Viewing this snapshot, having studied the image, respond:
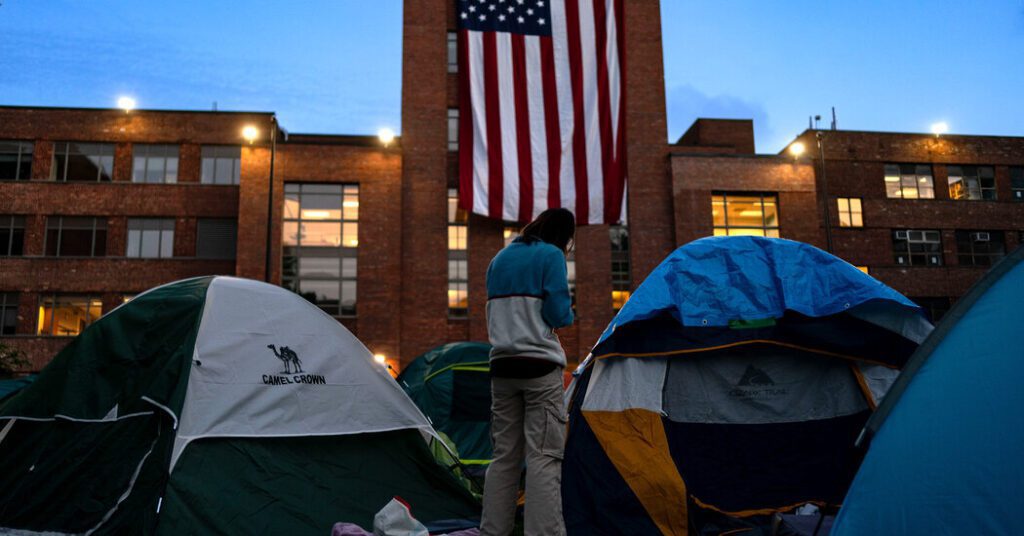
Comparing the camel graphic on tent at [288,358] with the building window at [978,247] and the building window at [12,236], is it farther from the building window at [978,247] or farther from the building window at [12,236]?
the building window at [978,247]

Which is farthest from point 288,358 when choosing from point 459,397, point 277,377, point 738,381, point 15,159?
point 15,159

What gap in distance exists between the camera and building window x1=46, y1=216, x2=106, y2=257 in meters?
29.5

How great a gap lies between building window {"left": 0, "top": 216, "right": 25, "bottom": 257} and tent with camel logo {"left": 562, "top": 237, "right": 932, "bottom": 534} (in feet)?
104

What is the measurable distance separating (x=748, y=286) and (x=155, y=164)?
3048cm

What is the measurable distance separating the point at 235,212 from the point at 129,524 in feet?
89.8

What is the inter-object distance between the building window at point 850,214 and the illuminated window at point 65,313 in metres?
33.9

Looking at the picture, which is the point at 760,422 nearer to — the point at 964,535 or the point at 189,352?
the point at 964,535

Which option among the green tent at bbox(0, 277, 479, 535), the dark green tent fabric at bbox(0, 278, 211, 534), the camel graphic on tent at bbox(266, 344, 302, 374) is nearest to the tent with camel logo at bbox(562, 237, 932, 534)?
the green tent at bbox(0, 277, 479, 535)

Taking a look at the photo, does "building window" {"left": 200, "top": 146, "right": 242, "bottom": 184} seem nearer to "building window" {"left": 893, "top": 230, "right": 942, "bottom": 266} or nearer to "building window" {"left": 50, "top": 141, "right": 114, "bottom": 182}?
"building window" {"left": 50, "top": 141, "right": 114, "bottom": 182}

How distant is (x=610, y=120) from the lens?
87.0 feet

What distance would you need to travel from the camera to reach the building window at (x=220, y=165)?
A: 30469 mm

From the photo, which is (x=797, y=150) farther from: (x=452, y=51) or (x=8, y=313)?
(x=8, y=313)

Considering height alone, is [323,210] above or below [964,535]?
above

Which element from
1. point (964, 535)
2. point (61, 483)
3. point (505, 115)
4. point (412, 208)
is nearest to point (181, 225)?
point (412, 208)
